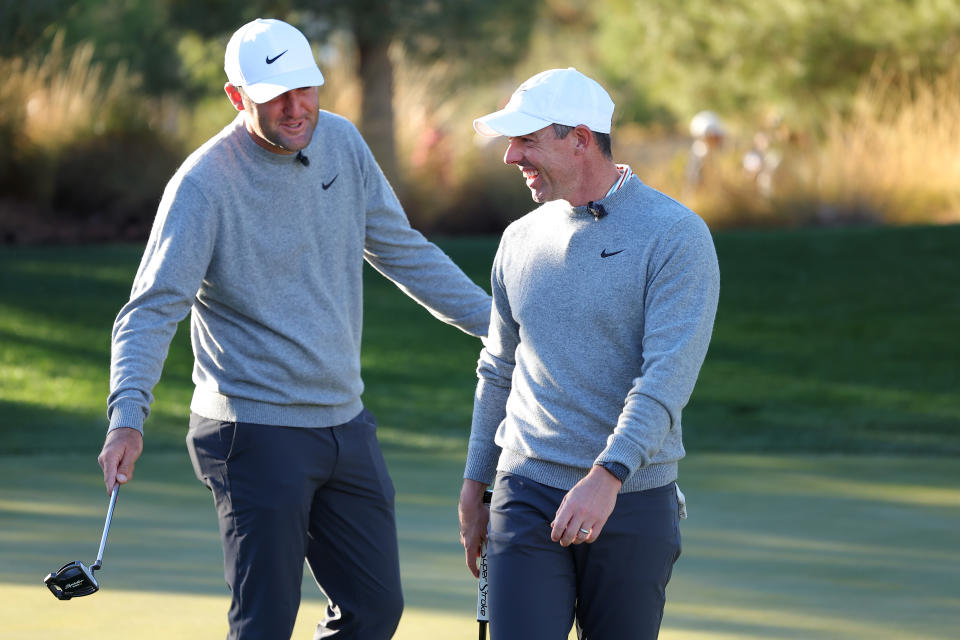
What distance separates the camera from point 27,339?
12.3 metres

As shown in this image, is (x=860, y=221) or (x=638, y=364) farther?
(x=860, y=221)

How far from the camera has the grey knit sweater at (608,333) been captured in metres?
3.06

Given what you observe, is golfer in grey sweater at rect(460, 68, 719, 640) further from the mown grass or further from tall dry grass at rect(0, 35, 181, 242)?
tall dry grass at rect(0, 35, 181, 242)

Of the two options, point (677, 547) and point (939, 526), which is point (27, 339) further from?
point (677, 547)

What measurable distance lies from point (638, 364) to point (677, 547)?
1.38 ft

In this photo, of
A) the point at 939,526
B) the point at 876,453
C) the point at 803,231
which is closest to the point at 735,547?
the point at 939,526

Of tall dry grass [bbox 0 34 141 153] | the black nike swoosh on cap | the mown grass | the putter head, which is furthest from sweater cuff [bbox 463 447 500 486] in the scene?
tall dry grass [bbox 0 34 141 153]

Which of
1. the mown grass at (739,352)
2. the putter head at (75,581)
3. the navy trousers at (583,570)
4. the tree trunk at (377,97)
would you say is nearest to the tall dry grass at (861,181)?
the mown grass at (739,352)

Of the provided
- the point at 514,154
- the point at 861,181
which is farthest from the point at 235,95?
the point at 861,181

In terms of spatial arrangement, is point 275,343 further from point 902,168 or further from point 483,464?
point 902,168

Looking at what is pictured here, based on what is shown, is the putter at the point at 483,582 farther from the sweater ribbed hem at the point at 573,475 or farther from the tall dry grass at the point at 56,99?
the tall dry grass at the point at 56,99

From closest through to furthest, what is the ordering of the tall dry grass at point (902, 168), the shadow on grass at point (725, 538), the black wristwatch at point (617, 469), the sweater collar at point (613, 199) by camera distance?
1. the black wristwatch at point (617, 469)
2. the sweater collar at point (613, 199)
3. the shadow on grass at point (725, 538)
4. the tall dry grass at point (902, 168)

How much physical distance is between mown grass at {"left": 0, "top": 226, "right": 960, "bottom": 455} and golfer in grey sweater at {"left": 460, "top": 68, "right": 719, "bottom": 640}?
584cm

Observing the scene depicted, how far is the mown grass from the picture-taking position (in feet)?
32.1
